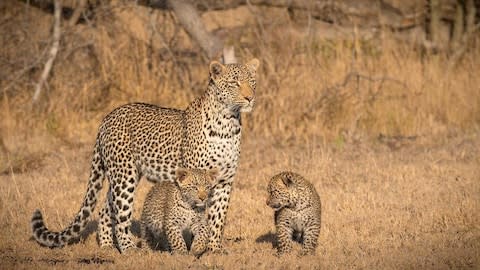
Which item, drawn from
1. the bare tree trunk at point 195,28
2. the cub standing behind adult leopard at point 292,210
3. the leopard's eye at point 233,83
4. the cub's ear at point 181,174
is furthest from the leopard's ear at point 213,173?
the bare tree trunk at point 195,28

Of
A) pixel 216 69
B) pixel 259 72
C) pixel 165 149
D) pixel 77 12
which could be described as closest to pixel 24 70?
pixel 77 12

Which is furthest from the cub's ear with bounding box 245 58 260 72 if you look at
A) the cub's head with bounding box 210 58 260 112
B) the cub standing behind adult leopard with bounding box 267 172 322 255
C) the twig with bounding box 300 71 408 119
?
the twig with bounding box 300 71 408 119

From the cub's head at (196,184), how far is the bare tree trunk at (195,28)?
6.52m

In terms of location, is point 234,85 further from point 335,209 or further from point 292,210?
point 335,209

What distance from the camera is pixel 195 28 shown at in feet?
50.4

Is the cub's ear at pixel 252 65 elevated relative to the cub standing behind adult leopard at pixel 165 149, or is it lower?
elevated

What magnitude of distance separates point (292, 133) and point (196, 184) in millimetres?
6227

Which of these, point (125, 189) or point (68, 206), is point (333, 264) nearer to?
point (125, 189)

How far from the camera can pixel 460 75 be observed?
647 inches

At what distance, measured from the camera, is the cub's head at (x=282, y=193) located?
363 inches

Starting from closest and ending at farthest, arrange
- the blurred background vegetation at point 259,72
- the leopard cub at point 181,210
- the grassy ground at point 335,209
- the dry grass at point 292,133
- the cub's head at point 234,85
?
1. the grassy ground at point 335,209
2. the leopard cub at point 181,210
3. the cub's head at point 234,85
4. the dry grass at point 292,133
5. the blurred background vegetation at point 259,72

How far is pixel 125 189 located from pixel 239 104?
145 cm

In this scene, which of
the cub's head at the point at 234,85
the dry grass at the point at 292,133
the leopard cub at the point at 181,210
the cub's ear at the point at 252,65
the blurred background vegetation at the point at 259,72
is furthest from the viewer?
the blurred background vegetation at the point at 259,72

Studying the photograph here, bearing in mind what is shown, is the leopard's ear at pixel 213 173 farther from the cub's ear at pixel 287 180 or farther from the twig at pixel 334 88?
the twig at pixel 334 88
